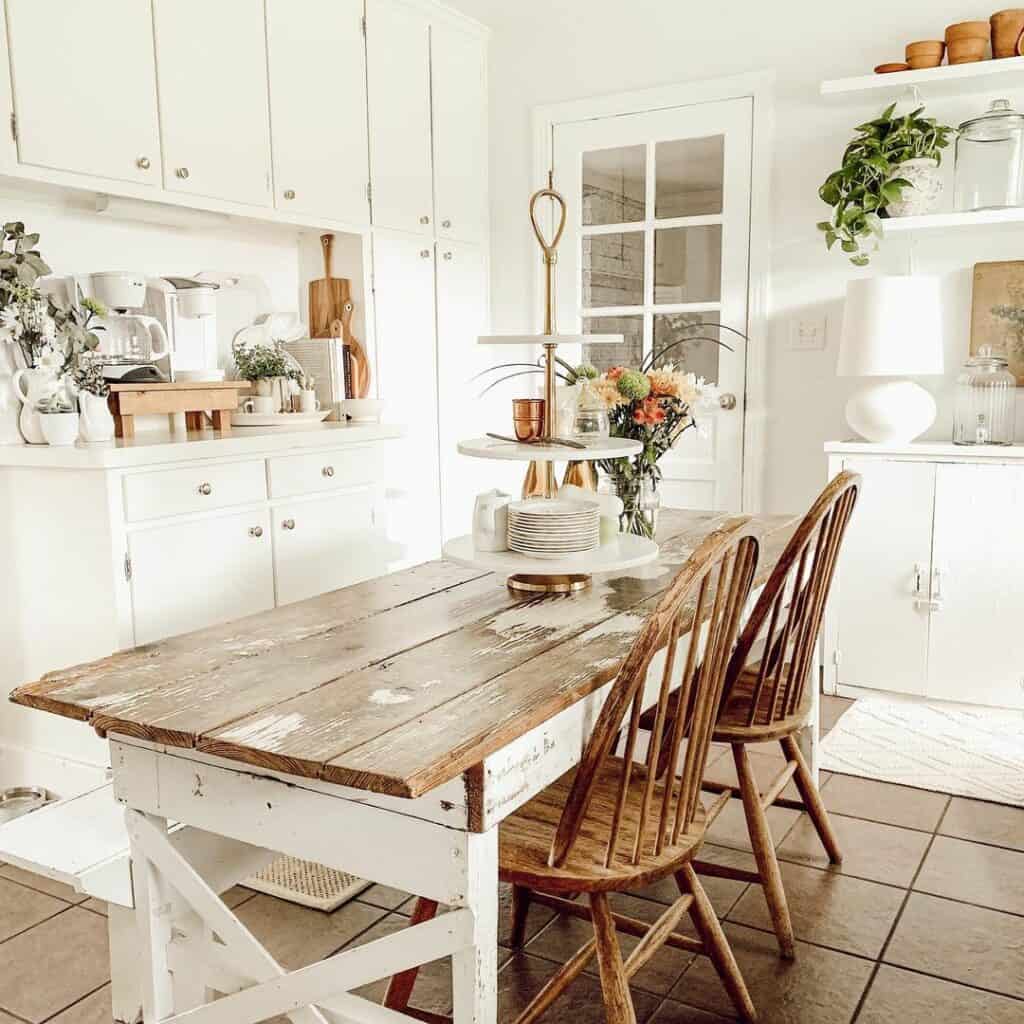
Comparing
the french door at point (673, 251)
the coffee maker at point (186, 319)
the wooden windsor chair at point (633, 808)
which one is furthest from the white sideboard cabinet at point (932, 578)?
the coffee maker at point (186, 319)

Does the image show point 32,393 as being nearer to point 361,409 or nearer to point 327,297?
point 361,409

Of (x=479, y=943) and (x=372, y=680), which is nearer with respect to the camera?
(x=479, y=943)

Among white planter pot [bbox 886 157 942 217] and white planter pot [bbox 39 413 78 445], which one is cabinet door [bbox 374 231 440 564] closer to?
white planter pot [bbox 39 413 78 445]

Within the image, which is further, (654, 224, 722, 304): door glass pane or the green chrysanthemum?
(654, 224, 722, 304): door glass pane

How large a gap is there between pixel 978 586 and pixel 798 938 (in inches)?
63.5

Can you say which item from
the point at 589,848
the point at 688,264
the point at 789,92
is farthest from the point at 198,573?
the point at 789,92

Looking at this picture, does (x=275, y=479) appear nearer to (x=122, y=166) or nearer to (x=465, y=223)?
(x=122, y=166)

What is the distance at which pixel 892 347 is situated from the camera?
10.7ft

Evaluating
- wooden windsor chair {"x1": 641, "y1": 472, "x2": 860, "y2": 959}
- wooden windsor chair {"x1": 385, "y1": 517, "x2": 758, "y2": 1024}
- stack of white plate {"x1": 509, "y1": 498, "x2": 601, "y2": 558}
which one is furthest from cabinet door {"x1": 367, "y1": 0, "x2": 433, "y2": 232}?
wooden windsor chair {"x1": 385, "y1": 517, "x2": 758, "y2": 1024}

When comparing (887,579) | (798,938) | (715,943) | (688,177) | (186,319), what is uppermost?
(688,177)

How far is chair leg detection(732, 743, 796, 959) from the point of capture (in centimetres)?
193

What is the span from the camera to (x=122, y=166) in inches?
112

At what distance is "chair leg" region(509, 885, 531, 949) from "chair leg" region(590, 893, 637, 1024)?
54cm

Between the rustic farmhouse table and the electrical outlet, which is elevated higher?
the electrical outlet
